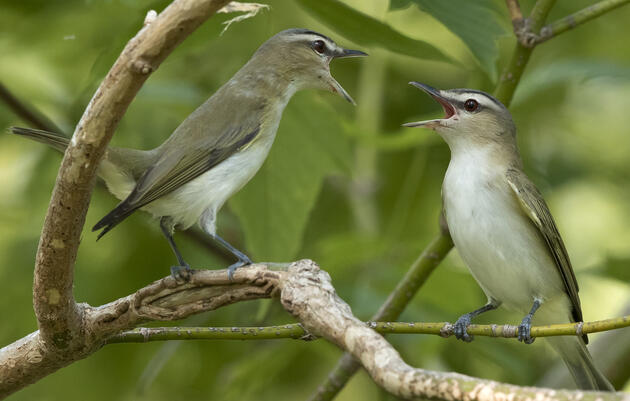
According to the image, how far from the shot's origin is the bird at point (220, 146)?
3.26 metres

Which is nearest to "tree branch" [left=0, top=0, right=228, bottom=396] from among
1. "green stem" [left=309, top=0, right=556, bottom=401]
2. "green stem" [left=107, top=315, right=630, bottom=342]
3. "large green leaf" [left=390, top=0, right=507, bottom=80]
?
"green stem" [left=107, top=315, right=630, bottom=342]

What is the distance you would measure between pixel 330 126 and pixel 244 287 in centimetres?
148

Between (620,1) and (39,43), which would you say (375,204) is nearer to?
(39,43)

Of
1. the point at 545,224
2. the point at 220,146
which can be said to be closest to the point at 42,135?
the point at 220,146

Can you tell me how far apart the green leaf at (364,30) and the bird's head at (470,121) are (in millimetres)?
777

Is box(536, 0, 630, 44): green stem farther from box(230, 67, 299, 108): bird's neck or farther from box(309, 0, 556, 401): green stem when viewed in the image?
box(230, 67, 299, 108): bird's neck

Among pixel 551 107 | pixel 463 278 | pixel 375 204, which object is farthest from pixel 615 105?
pixel 463 278

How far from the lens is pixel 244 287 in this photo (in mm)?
2410

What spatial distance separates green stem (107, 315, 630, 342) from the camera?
6.35ft

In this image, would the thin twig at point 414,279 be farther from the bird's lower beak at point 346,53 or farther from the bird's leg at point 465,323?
the bird's lower beak at point 346,53

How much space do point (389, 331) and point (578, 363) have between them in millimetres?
2058

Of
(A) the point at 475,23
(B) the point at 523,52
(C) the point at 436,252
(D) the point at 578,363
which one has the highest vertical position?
(A) the point at 475,23

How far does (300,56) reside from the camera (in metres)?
3.65

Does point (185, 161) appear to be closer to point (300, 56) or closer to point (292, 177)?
point (292, 177)
